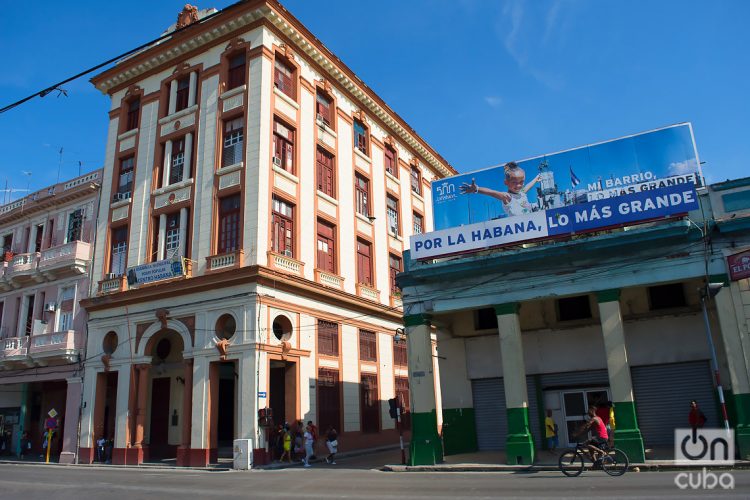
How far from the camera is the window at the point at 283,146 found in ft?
90.4

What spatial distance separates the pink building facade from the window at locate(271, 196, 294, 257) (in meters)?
11.3

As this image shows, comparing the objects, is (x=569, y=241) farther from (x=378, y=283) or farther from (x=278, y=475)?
(x=378, y=283)

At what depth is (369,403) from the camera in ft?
98.5

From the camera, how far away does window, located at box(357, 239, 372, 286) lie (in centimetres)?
3275

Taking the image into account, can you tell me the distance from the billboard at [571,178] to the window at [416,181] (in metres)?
17.8

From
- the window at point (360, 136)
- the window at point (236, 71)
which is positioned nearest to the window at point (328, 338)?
the window at point (360, 136)

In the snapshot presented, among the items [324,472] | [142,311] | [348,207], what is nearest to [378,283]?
[348,207]

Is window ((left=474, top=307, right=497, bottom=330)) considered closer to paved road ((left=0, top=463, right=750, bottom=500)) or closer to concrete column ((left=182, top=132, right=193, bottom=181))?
paved road ((left=0, top=463, right=750, bottom=500))

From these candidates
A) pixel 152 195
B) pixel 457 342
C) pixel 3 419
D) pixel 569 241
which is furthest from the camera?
pixel 3 419

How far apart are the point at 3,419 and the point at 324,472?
25.4 meters

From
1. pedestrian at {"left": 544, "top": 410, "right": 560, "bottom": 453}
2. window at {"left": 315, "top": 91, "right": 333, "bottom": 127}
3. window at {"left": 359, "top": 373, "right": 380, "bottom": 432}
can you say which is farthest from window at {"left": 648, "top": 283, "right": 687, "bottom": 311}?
window at {"left": 315, "top": 91, "right": 333, "bottom": 127}

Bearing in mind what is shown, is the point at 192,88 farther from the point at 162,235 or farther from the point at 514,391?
the point at 514,391

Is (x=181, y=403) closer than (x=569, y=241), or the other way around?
(x=569, y=241)

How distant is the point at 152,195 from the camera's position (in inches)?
1143
